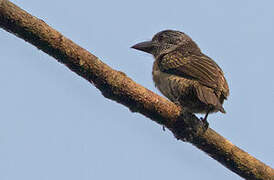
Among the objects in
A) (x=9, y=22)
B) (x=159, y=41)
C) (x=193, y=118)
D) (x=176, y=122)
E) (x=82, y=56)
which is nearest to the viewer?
(x=9, y=22)

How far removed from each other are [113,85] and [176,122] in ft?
1.87

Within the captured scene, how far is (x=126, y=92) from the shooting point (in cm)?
266

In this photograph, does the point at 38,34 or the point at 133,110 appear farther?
the point at 133,110

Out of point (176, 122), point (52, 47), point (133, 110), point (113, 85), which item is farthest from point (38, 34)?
point (176, 122)

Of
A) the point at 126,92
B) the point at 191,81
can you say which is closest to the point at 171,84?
the point at 191,81

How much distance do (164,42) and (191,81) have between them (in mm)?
1615

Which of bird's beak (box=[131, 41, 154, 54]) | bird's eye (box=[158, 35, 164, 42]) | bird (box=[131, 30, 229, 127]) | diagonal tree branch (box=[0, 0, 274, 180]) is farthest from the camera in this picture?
bird's eye (box=[158, 35, 164, 42])

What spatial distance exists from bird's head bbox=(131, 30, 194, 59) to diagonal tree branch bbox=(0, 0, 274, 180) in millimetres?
2126

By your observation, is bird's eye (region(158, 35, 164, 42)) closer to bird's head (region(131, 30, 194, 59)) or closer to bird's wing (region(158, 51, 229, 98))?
bird's head (region(131, 30, 194, 59))

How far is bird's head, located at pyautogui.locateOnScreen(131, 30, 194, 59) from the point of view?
5145 mm

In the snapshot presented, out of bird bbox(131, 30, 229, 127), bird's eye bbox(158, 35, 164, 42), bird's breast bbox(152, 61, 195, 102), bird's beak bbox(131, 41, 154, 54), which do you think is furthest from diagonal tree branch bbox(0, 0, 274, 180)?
bird's eye bbox(158, 35, 164, 42)

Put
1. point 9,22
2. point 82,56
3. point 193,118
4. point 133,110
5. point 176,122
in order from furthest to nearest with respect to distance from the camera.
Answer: point 193,118 < point 176,122 < point 133,110 < point 82,56 < point 9,22

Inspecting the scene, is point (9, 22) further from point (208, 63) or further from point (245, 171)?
point (208, 63)

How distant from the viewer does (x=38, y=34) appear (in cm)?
245
